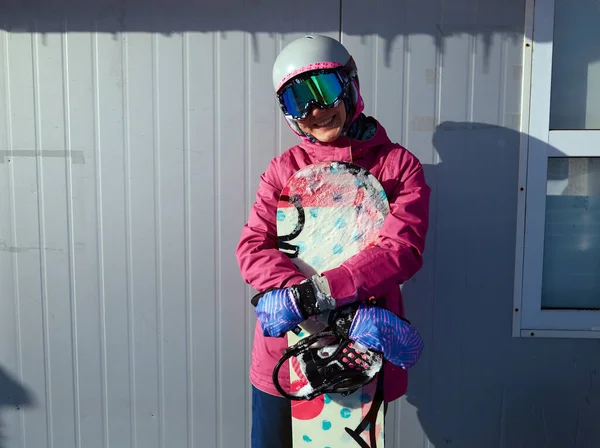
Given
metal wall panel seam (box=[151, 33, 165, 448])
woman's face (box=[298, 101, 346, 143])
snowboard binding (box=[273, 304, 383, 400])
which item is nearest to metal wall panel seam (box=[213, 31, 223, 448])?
metal wall panel seam (box=[151, 33, 165, 448])

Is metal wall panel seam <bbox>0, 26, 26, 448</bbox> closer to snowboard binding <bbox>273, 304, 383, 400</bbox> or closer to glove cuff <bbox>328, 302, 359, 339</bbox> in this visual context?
snowboard binding <bbox>273, 304, 383, 400</bbox>

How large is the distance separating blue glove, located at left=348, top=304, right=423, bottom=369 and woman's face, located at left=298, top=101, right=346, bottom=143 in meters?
0.57

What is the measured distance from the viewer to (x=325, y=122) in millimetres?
1717

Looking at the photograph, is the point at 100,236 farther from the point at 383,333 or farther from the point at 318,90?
the point at 383,333

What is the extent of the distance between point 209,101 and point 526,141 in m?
1.34

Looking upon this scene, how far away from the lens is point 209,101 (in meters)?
2.23

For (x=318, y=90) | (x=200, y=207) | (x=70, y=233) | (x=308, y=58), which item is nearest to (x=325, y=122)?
(x=318, y=90)

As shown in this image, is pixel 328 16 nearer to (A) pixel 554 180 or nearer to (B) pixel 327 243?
(B) pixel 327 243

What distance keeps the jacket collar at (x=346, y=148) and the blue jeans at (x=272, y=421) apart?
2.87ft

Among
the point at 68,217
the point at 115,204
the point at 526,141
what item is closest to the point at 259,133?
the point at 115,204

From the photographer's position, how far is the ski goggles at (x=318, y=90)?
5.47ft

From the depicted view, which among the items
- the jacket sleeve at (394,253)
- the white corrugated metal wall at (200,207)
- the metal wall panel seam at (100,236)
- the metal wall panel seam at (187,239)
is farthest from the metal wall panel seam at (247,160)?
the jacket sleeve at (394,253)

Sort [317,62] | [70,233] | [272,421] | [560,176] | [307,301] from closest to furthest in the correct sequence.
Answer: [307,301], [317,62], [272,421], [560,176], [70,233]

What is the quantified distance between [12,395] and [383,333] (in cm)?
186
